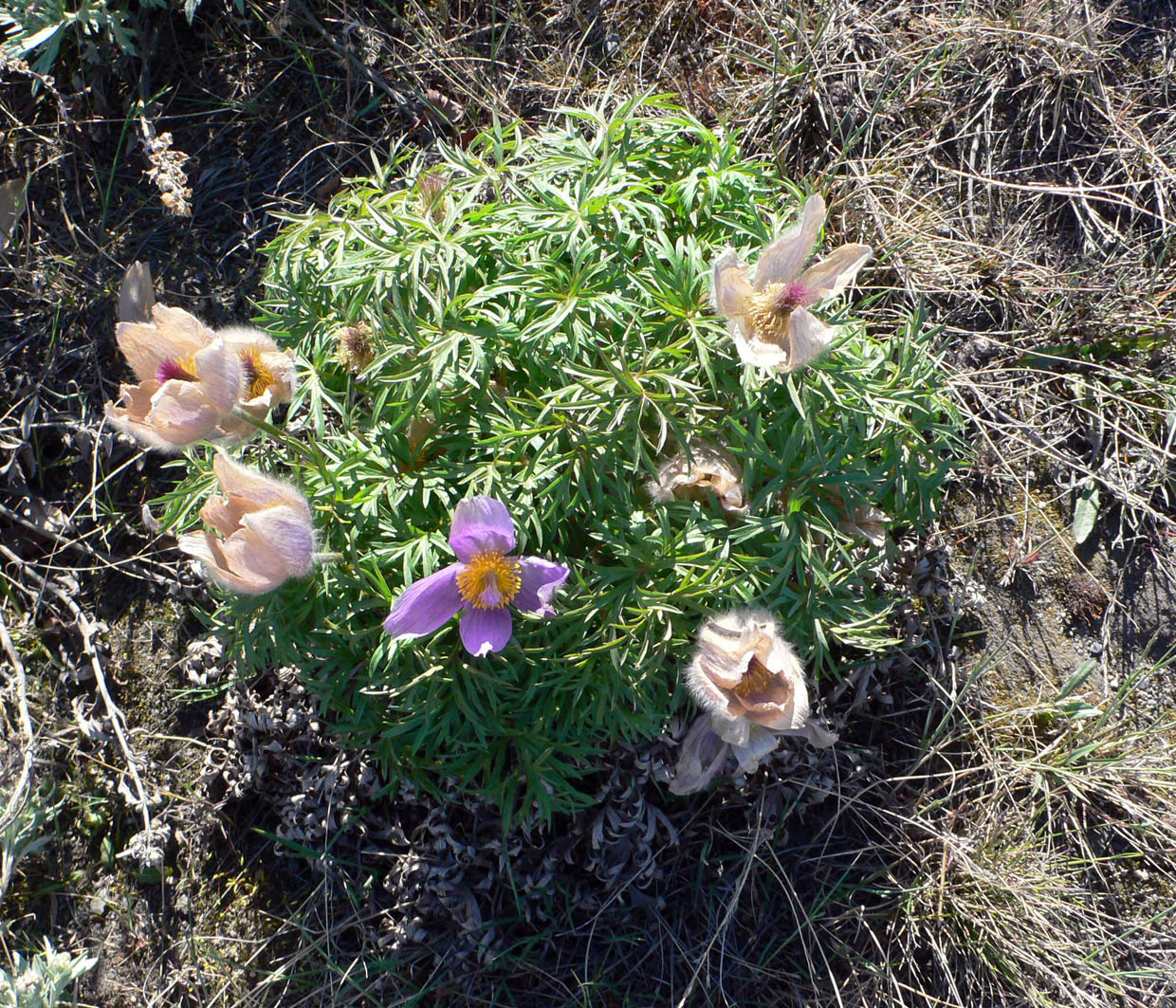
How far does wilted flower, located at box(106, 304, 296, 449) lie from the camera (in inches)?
75.6

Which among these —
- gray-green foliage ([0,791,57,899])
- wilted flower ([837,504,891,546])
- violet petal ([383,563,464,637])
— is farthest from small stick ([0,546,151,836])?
wilted flower ([837,504,891,546])

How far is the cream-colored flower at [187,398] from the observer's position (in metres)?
1.91

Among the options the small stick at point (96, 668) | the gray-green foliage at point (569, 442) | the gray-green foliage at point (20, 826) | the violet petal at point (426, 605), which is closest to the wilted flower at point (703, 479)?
the gray-green foliage at point (569, 442)

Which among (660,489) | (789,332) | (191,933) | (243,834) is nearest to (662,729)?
(660,489)

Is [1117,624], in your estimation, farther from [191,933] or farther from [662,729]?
[191,933]

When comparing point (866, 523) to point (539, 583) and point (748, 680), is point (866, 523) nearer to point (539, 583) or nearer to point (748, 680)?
point (748, 680)

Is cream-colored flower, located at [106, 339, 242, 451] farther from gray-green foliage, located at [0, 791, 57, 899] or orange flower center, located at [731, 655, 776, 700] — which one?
gray-green foliage, located at [0, 791, 57, 899]

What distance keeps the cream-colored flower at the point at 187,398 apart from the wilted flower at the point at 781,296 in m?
1.01

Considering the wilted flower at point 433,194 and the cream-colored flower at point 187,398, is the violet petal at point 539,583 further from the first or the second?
the wilted flower at point 433,194

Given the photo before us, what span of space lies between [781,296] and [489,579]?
2.73ft

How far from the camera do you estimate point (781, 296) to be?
194cm

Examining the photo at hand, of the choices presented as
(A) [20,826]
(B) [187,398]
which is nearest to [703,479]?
(B) [187,398]

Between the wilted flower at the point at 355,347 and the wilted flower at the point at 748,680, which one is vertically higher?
the wilted flower at the point at 355,347

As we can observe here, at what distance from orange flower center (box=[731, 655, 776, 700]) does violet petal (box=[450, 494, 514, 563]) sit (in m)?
0.56
